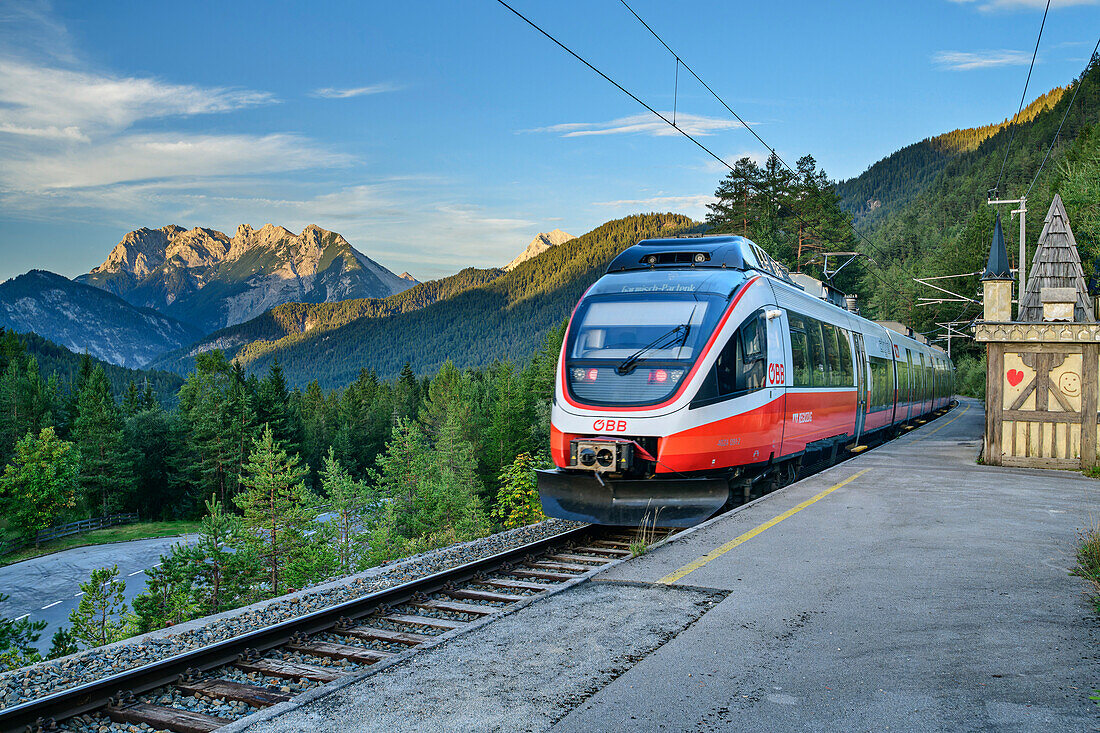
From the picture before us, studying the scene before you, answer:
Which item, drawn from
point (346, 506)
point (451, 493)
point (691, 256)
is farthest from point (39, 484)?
point (691, 256)

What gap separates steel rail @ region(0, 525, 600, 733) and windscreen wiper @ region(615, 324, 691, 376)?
12.3 feet

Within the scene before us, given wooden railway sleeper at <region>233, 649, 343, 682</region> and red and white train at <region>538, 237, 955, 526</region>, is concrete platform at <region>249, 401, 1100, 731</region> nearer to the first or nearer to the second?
wooden railway sleeper at <region>233, 649, 343, 682</region>

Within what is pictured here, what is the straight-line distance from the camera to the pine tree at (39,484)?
67.1 m

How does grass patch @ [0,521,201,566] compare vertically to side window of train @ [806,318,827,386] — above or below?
below

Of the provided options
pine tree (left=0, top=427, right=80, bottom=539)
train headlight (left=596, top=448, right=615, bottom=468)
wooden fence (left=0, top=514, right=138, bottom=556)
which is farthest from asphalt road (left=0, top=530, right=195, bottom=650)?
train headlight (left=596, top=448, right=615, bottom=468)

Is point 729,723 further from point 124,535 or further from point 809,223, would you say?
point 124,535

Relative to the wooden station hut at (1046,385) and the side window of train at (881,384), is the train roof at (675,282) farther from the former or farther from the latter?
the side window of train at (881,384)

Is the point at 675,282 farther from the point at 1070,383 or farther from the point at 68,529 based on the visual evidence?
the point at 68,529

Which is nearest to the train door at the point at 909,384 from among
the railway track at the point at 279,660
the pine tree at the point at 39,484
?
the railway track at the point at 279,660

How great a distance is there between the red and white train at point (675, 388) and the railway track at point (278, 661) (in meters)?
1.90

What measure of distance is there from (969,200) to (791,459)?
139 metres

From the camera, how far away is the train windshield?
1095 centimetres

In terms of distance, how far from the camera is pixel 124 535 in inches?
2881

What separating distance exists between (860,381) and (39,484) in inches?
2777
